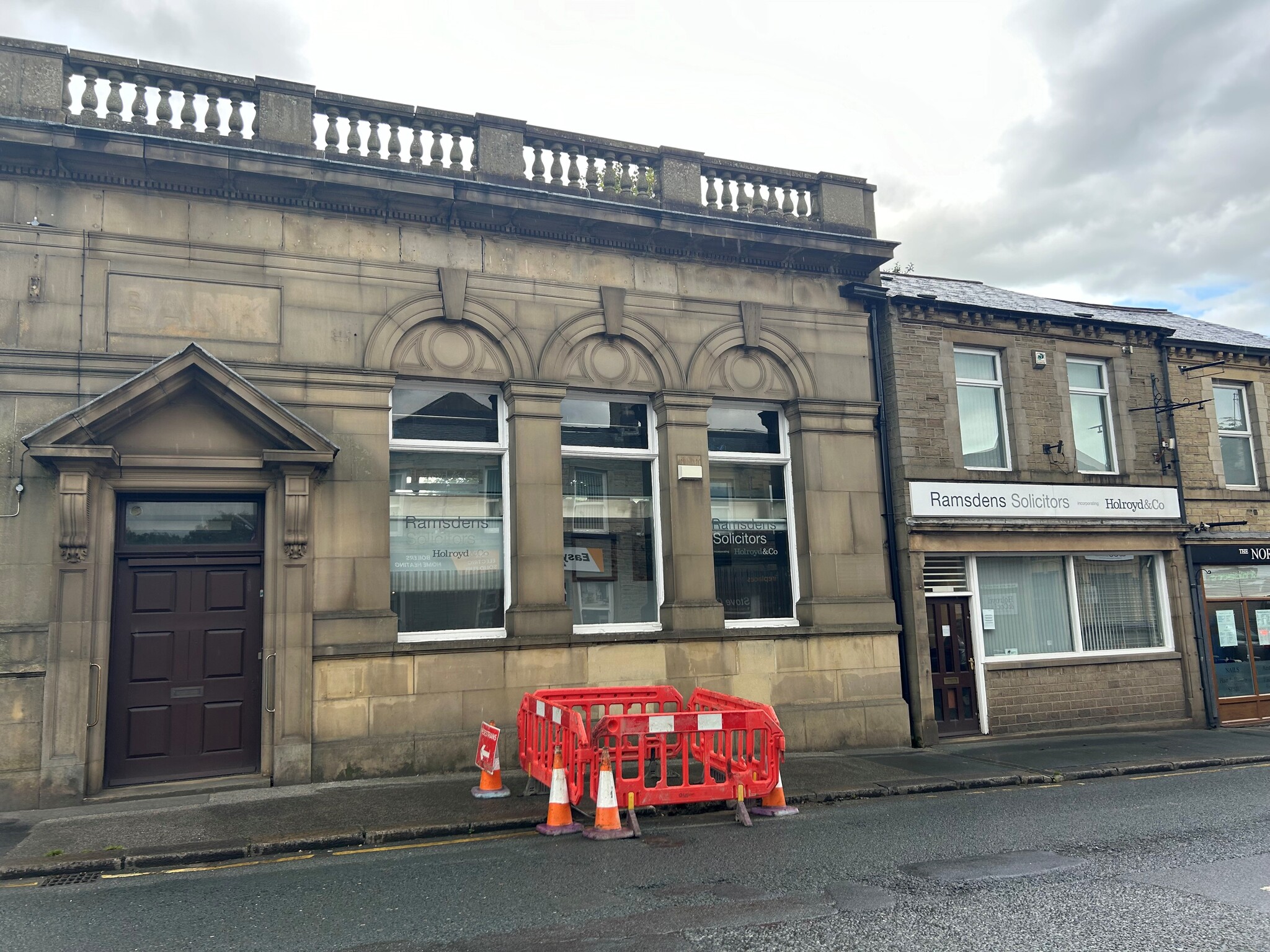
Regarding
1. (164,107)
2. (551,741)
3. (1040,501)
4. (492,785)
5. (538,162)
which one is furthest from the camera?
(1040,501)

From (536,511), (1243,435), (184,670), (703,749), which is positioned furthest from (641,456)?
(1243,435)

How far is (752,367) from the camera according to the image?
502 inches

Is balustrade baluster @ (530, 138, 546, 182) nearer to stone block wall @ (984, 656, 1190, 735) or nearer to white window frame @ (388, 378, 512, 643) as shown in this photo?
white window frame @ (388, 378, 512, 643)

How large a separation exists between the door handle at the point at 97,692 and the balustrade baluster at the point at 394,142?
6.55m

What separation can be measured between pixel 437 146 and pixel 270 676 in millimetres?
6633

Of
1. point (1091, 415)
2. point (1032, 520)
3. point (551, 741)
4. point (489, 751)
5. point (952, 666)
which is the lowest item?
point (489, 751)

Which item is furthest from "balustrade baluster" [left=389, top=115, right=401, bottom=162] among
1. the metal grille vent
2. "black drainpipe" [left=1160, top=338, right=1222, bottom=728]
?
"black drainpipe" [left=1160, top=338, right=1222, bottom=728]

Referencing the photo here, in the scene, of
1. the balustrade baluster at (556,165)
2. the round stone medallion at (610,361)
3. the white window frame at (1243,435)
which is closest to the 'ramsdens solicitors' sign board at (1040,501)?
the white window frame at (1243,435)

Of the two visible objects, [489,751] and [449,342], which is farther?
[449,342]

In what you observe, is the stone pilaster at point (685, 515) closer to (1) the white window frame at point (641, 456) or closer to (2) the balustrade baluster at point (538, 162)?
(1) the white window frame at point (641, 456)

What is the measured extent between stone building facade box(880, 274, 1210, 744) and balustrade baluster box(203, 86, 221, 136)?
9.25m

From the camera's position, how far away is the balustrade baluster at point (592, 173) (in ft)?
39.4

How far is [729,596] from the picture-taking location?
1230cm

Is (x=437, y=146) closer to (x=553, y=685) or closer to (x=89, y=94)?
(x=89, y=94)
